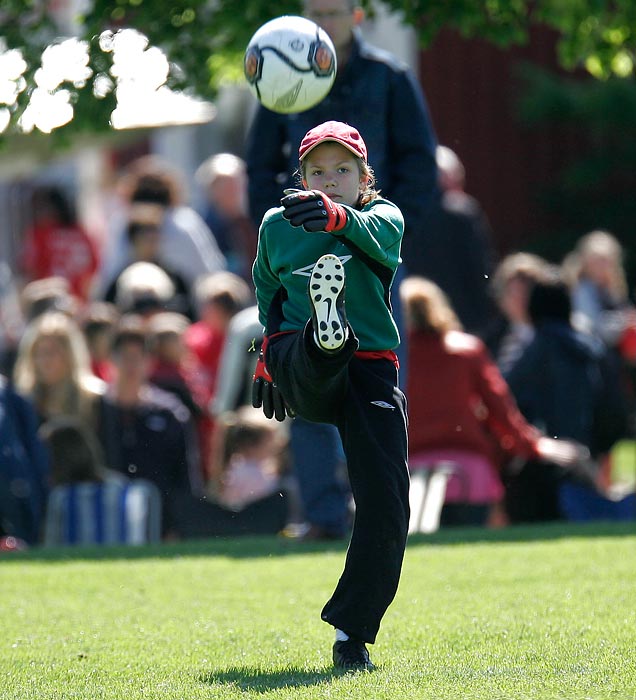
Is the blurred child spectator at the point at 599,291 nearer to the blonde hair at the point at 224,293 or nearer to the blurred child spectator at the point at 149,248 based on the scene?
the blonde hair at the point at 224,293

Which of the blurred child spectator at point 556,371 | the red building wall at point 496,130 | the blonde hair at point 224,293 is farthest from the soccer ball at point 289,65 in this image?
the red building wall at point 496,130


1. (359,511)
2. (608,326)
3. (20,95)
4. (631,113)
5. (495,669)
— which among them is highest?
(631,113)

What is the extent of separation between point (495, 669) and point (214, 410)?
642 cm

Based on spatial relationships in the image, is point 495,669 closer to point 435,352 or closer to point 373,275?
point 373,275

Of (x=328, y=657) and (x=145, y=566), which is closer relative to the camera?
(x=328, y=657)

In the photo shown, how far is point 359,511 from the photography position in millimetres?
5516

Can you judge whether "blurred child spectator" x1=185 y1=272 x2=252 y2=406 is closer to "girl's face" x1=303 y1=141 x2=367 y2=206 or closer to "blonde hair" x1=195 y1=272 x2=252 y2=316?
"blonde hair" x1=195 y1=272 x2=252 y2=316

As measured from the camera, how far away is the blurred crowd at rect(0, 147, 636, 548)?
10.1 m

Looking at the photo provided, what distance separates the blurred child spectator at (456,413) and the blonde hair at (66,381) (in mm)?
2349

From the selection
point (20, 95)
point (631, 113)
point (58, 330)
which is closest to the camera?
point (20, 95)

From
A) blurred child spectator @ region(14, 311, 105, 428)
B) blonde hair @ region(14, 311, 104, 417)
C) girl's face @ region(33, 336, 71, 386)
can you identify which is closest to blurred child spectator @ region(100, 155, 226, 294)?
blonde hair @ region(14, 311, 104, 417)

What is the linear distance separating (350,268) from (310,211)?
20.7 inches

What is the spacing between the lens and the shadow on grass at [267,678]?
5.12 m

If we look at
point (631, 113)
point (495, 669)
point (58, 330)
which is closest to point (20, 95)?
point (58, 330)
